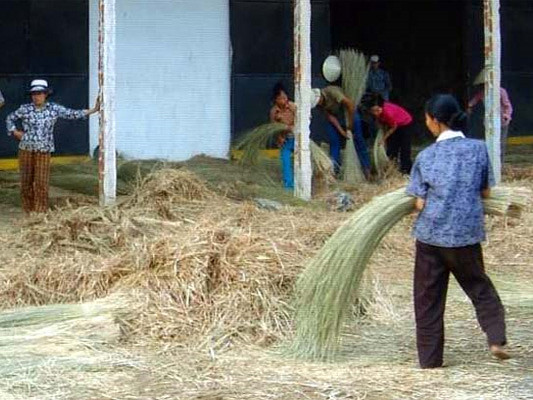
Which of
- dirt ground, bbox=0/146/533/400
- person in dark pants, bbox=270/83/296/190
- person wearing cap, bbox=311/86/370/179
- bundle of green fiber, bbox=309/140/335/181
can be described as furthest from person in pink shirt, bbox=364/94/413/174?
dirt ground, bbox=0/146/533/400

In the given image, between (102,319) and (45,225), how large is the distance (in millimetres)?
3130

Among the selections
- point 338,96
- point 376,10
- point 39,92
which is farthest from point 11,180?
point 376,10

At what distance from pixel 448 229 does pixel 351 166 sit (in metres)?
7.89

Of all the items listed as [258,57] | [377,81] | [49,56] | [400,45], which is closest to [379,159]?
[377,81]

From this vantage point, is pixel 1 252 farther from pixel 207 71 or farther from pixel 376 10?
pixel 376 10

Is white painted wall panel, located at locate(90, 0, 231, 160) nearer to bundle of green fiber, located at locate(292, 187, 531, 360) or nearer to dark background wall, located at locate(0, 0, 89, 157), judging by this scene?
dark background wall, located at locate(0, 0, 89, 157)

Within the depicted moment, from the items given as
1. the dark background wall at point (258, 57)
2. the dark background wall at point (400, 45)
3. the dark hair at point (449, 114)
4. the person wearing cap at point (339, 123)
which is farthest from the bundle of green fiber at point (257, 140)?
the dark hair at point (449, 114)

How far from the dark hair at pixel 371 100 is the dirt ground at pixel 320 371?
704cm

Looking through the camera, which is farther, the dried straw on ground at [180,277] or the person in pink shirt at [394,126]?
the person in pink shirt at [394,126]

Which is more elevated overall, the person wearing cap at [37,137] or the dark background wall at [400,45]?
the dark background wall at [400,45]

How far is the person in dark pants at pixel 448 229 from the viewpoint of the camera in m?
7.07

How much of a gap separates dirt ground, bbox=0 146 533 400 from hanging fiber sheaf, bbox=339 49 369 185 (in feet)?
20.3

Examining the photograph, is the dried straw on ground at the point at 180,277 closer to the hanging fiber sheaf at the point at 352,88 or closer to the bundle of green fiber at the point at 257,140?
the bundle of green fiber at the point at 257,140

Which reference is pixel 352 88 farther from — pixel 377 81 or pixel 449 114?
pixel 449 114
